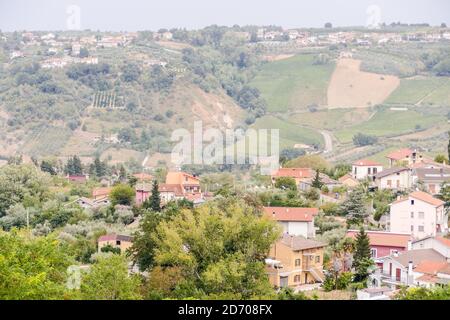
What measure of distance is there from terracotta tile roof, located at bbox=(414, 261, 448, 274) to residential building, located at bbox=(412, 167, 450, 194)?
22.0ft

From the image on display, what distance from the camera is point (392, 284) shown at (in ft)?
39.9

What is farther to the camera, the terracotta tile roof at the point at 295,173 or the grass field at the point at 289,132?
the grass field at the point at 289,132

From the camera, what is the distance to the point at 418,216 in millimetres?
15758

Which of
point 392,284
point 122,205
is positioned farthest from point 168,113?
point 392,284

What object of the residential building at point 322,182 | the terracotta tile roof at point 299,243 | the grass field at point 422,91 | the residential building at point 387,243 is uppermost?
the terracotta tile roof at point 299,243

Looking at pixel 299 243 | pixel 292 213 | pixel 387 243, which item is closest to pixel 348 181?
pixel 292 213

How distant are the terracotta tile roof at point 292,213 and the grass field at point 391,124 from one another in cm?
2376

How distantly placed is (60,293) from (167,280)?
3353mm

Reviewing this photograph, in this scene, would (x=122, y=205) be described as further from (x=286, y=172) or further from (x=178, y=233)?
(x=178, y=233)

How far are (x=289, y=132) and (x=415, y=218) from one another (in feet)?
85.6

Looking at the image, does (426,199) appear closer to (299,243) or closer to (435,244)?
(435,244)

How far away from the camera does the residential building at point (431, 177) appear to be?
759 inches

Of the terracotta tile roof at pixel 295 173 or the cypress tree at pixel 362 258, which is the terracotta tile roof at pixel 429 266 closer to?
the cypress tree at pixel 362 258

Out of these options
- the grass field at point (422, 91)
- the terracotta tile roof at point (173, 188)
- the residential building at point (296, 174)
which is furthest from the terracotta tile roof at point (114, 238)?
the grass field at point (422, 91)
